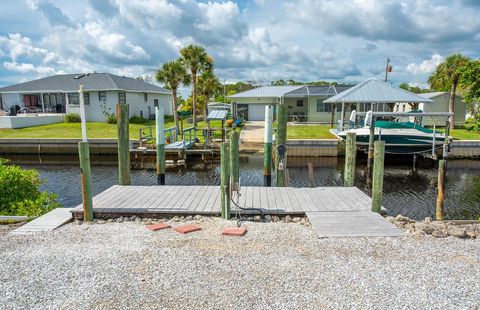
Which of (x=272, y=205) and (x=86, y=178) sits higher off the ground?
(x=86, y=178)

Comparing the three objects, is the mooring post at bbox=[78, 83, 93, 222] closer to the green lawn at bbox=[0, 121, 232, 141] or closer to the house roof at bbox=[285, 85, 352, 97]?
the green lawn at bbox=[0, 121, 232, 141]

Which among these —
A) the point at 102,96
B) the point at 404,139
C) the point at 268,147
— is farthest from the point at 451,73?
the point at 102,96

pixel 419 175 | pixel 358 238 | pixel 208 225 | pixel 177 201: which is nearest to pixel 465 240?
pixel 358 238

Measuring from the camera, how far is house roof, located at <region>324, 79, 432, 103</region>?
922 inches

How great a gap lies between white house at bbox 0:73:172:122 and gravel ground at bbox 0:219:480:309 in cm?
2589

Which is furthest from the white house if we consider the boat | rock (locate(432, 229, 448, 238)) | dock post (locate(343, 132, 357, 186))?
rock (locate(432, 229, 448, 238))

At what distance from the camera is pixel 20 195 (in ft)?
28.6

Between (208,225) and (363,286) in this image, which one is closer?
(363,286)

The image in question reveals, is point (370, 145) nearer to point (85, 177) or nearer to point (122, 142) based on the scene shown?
point (122, 142)

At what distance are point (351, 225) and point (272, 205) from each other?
6.03ft

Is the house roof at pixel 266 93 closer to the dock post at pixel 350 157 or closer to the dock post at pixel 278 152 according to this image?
the dock post at pixel 278 152

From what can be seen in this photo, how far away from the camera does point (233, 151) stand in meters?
8.29

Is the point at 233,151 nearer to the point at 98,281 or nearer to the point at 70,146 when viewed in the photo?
the point at 98,281

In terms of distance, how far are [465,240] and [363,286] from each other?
2.90m
